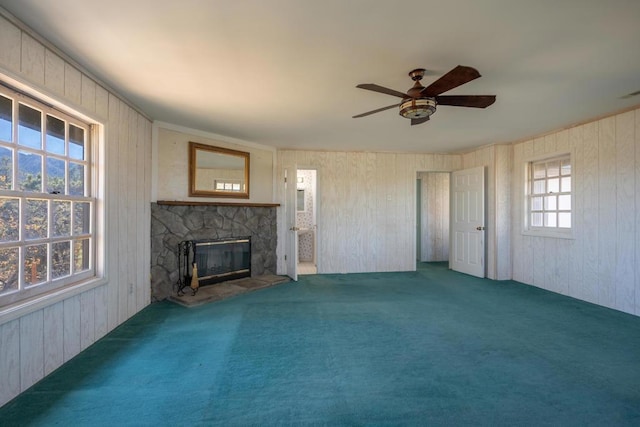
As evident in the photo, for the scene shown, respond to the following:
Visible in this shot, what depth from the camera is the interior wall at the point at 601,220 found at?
134 inches

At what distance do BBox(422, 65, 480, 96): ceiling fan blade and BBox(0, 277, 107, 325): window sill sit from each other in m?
3.15

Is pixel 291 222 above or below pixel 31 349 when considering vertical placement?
above

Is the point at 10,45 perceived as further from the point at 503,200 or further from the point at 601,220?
the point at 503,200

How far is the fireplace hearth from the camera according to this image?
4.09 m

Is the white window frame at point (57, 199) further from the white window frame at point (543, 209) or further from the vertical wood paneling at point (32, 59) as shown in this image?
the white window frame at point (543, 209)

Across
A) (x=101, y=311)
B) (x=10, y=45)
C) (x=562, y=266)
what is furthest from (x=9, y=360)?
(x=562, y=266)

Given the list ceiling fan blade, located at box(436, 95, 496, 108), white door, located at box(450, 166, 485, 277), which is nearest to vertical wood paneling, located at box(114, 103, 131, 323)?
ceiling fan blade, located at box(436, 95, 496, 108)

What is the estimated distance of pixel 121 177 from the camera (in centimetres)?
304

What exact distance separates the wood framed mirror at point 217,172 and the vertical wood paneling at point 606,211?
491cm

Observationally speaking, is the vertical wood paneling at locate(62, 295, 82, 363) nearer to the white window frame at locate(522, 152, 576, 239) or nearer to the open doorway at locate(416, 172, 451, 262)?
the white window frame at locate(522, 152, 576, 239)

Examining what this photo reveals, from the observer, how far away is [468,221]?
5598 millimetres

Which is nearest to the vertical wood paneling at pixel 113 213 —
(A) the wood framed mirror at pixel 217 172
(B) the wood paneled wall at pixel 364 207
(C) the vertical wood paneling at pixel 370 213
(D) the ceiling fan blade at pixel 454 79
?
(A) the wood framed mirror at pixel 217 172

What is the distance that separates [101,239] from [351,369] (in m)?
2.49

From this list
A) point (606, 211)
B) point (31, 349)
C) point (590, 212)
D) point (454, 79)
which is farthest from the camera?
point (590, 212)
